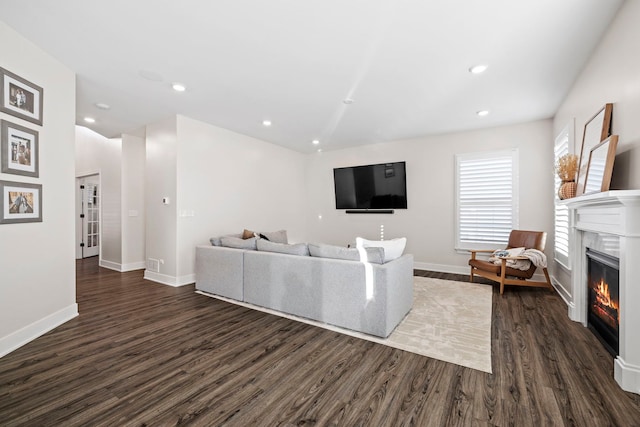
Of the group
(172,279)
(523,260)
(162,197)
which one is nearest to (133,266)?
(172,279)

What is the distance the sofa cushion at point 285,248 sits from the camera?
126 inches

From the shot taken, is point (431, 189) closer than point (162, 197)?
No

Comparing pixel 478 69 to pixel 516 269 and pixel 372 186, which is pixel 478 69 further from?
pixel 372 186

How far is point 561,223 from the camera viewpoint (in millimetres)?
3959

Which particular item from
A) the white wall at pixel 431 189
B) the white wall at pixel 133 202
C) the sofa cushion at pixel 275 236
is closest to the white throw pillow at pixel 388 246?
the sofa cushion at pixel 275 236

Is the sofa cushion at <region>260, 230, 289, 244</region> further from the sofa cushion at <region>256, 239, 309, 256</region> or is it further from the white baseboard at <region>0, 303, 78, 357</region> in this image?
the white baseboard at <region>0, 303, 78, 357</region>

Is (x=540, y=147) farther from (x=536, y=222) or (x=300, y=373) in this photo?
(x=300, y=373)

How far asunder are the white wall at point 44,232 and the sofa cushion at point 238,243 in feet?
5.36

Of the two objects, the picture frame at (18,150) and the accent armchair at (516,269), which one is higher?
the picture frame at (18,150)

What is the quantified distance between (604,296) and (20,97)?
213 inches

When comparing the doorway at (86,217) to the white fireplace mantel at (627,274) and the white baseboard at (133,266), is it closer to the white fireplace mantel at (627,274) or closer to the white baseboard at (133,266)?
the white baseboard at (133,266)

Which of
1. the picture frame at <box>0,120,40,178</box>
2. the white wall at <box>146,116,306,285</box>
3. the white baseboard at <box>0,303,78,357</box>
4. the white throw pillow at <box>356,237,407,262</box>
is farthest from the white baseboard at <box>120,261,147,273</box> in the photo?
the white throw pillow at <box>356,237,407,262</box>

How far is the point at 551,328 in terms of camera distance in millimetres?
2809

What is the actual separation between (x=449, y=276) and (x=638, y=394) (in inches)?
127
